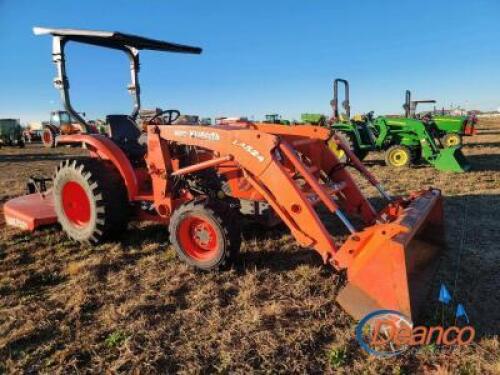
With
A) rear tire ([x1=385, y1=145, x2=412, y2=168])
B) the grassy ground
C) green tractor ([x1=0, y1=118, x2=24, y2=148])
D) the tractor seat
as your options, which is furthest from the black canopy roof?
green tractor ([x1=0, y1=118, x2=24, y2=148])

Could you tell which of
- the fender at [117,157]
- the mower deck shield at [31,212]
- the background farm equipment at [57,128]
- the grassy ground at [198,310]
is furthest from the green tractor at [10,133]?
the fender at [117,157]

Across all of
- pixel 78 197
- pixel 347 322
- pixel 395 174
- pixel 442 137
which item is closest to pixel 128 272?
pixel 78 197

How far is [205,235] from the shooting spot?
4016mm

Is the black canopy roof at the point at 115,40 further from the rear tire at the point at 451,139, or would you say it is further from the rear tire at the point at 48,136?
the rear tire at the point at 48,136

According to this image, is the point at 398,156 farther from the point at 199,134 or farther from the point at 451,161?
the point at 199,134

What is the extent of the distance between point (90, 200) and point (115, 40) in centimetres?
193

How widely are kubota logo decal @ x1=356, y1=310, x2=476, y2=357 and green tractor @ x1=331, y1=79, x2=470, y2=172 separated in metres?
8.42

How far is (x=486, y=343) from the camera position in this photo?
2.73 m

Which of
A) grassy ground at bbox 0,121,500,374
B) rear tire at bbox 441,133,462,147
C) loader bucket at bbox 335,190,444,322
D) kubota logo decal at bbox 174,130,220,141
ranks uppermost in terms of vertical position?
kubota logo decal at bbox 174,130,220,141

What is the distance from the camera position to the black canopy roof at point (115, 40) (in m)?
4.48

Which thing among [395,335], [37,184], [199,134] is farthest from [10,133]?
[395,335]

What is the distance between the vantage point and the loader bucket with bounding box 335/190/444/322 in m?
2.73

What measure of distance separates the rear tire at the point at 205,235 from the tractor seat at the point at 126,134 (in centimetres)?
155

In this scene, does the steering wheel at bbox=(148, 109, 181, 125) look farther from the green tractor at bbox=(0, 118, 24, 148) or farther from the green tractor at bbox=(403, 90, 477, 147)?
the green tractor at bbox=(0, 118, 24, 148)
